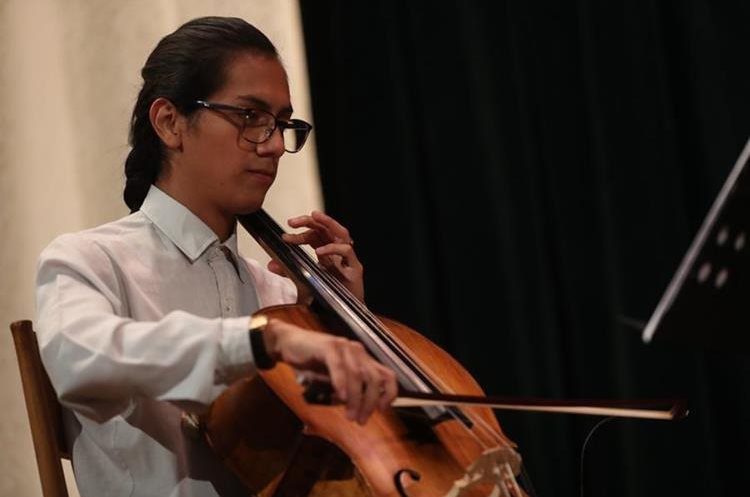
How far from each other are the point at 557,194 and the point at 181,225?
85 centimetres

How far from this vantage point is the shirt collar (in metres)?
1.57

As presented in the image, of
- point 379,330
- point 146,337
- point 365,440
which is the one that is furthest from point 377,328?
point 146,337

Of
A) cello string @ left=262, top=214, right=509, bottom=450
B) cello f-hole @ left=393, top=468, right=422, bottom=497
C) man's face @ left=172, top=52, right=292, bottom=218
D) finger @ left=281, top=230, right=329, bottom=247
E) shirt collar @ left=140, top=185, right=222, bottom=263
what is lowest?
cello f-hole @ left=393, top=468, right=422, bottom=497

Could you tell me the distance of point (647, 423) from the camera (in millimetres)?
2020

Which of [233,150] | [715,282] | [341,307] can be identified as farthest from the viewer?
[233,150]

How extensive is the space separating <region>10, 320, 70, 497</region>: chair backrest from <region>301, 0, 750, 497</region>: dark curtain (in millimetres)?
923

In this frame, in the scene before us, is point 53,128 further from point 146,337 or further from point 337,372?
point 337,372

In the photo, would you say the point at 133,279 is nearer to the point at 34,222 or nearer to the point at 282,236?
the point at 282,236

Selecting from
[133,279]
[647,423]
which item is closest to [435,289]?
[647,423]

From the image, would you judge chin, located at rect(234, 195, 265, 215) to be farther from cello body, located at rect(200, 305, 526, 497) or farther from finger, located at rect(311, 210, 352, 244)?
cello body, located at rect(200, 305, 526, 497)

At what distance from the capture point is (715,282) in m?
0.97

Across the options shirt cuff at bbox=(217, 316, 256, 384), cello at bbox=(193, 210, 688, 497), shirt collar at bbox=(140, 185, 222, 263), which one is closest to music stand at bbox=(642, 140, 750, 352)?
cello at bbox=(193, 210, 688, 497)

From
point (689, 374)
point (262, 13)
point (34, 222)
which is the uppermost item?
point (262, 13)

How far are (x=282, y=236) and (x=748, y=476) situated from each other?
1064 millimetres
